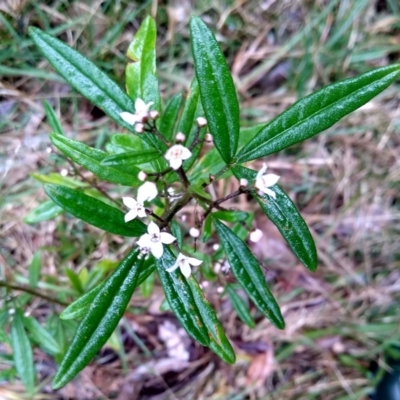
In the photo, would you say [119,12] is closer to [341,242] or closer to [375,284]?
[341,242]

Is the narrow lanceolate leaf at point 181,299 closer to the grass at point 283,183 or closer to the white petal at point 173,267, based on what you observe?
the white petal at point 173,267

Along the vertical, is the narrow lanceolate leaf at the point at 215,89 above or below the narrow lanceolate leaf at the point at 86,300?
above

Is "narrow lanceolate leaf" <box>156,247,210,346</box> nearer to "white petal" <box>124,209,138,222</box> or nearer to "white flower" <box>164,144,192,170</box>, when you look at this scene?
"white petal" <box>124,209,138,222</box>

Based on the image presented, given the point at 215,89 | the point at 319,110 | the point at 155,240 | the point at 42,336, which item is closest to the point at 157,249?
the point at 155,240

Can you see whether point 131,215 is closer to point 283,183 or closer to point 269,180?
point 269,180

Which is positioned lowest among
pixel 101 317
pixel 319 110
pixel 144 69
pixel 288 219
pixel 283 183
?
pixel 283 183

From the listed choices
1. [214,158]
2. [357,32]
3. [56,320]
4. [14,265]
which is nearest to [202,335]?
[214,158]

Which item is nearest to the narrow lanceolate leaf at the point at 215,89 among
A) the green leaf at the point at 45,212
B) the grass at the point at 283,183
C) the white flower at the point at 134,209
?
the white flower at the point at 134,209
